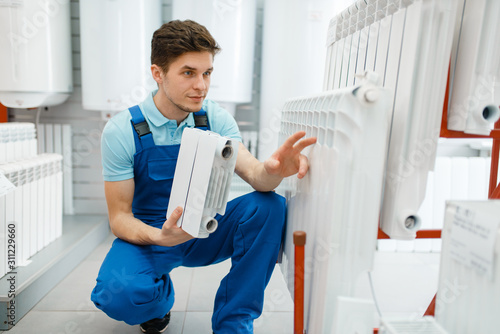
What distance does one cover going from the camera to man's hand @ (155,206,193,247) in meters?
1.29

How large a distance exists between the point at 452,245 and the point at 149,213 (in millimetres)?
1167

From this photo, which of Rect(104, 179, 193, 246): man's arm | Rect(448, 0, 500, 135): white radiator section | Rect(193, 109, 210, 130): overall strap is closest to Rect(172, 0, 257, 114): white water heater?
Rect(193, 109, 210, 130): overall strap

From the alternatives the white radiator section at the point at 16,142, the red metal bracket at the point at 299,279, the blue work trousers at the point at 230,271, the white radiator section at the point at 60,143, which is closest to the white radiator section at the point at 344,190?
the red metal bracket at the point at 299,279

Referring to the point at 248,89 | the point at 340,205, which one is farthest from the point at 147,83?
the point at 340,205

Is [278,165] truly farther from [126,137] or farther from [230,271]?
[126,137]

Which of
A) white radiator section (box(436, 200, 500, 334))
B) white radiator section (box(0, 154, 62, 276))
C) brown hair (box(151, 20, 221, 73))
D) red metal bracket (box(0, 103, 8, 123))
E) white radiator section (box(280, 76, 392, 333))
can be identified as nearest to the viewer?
white radiator section (box(436, 200, 500, 334))

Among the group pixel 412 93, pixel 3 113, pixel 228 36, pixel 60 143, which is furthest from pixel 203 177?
pixel 3 113

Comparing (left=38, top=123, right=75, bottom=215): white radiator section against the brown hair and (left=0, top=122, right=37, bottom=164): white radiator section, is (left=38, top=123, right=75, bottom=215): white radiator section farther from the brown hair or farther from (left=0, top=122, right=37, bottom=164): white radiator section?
the brown hair

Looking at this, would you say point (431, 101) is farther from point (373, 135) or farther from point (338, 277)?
point (338, 277)

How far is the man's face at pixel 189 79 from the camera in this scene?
1.54m

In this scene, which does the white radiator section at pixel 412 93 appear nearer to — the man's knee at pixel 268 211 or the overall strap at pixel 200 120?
the man's knee at pixel 268 211

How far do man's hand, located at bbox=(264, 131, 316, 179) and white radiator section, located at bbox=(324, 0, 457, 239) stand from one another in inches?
9.4

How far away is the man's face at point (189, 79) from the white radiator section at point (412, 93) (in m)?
0.68

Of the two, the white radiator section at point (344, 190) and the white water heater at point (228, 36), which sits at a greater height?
the white water heater at point (228, 36)
